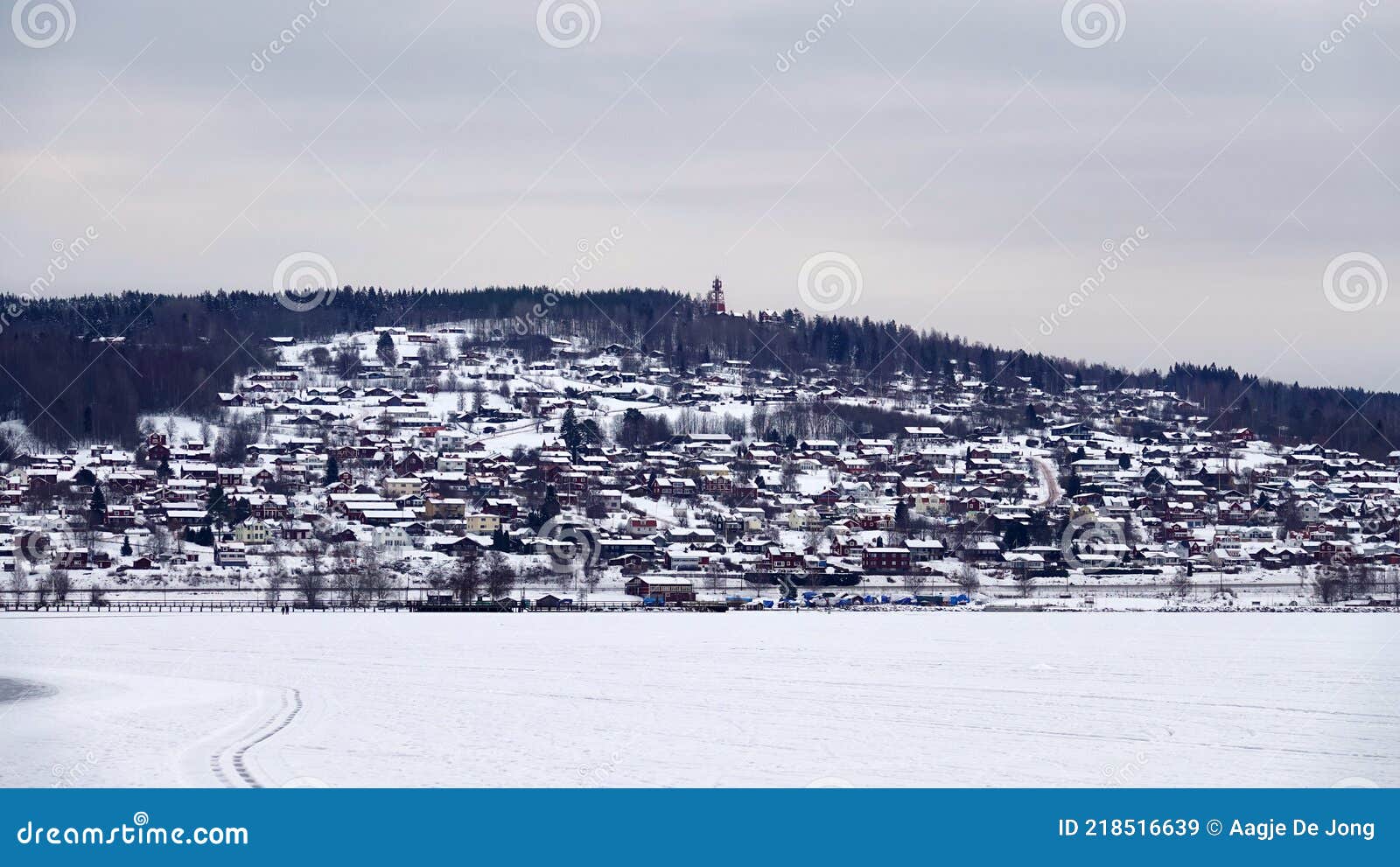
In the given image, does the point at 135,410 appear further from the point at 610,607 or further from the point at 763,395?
the point at 610,607

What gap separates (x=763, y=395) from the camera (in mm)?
101062

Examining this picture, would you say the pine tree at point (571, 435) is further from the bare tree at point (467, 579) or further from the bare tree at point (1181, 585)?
the bare tree at point (1181, 585)

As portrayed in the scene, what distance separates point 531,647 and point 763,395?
76.1 meters

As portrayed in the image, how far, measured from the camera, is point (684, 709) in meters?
17.1

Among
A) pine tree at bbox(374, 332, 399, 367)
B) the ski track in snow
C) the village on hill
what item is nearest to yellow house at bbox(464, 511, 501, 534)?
the village on hill

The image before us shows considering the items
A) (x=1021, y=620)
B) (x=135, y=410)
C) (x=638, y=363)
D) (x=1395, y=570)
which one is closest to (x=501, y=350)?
(x=638, y=363)

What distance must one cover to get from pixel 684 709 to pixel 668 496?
5100cm

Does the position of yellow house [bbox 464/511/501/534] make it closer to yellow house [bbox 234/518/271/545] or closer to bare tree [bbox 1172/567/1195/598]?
yellow house [bbox 234/518/271/545]

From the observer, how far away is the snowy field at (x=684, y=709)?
13320 mm

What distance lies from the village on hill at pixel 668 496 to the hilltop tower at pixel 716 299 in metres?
12.6

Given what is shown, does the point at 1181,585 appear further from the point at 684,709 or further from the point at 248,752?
the point at 248,752

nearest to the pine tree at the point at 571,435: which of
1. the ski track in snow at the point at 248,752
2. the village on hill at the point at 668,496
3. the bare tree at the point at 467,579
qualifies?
the village on hill at the point at 668,496

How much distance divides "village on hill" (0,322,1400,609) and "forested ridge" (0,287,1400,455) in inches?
114

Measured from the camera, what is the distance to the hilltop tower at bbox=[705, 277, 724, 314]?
125688 mm
